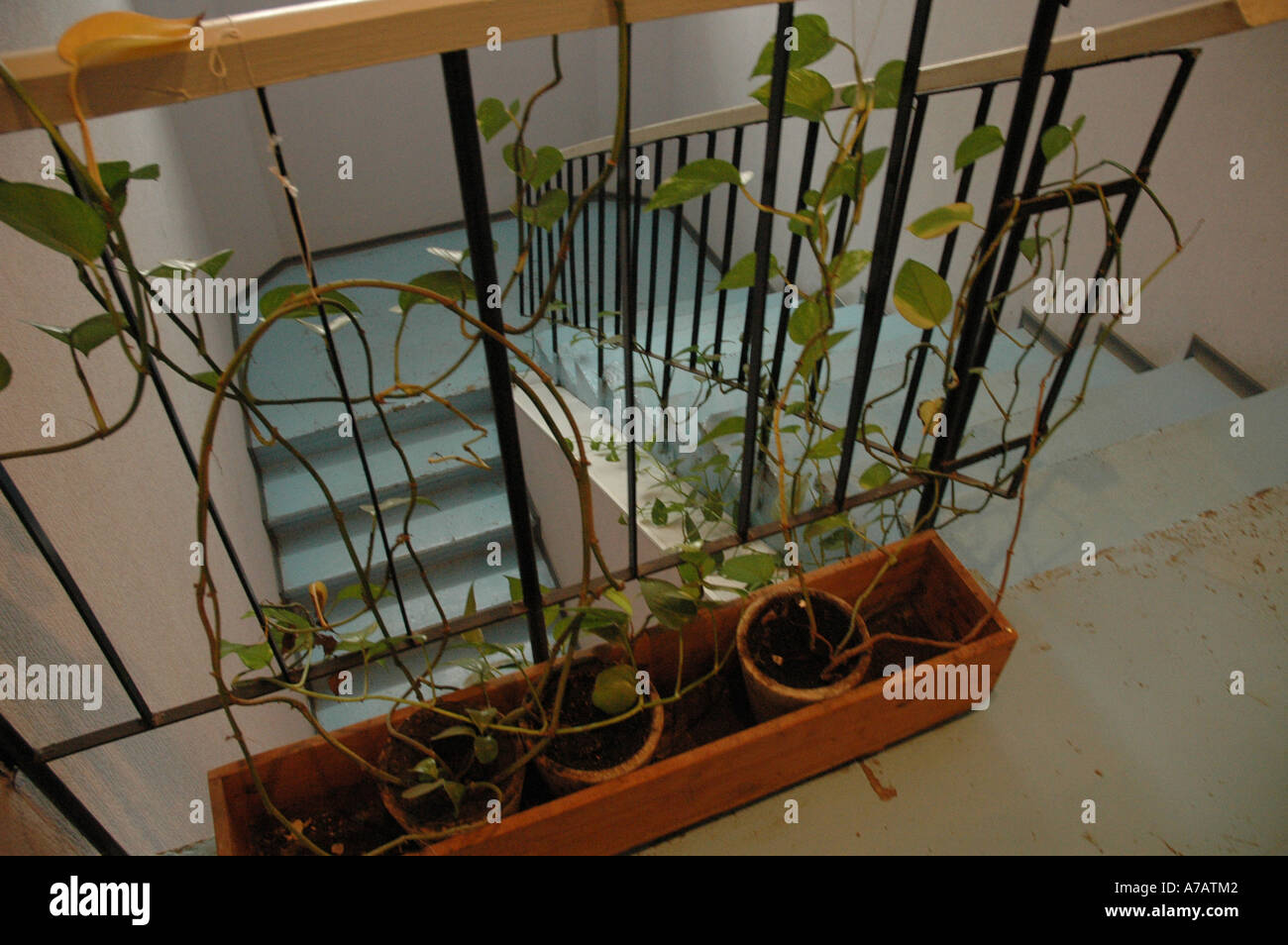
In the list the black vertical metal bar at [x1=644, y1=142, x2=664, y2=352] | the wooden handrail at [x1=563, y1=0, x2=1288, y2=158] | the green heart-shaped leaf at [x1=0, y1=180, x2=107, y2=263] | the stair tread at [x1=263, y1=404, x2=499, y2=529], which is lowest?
the stair tread at [x1=263, y1=404, x2=499, y2=529]

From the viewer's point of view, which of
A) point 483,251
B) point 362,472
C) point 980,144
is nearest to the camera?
point 483,251

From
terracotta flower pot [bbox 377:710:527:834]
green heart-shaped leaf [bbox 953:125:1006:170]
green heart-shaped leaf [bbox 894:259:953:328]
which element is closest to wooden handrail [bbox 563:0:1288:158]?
green heart-shaped leaf [bbox 953:125:1006:170]

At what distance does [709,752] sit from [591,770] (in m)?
0.15

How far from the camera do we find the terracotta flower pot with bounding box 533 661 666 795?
1024 mm

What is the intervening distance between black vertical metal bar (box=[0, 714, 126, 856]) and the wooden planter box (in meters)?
0.22

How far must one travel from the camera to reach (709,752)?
1.04m

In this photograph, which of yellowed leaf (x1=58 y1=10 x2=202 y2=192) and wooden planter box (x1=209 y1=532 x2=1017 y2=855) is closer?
yellowed leaf (x1=58 y1=10 x2=202 y2=192)

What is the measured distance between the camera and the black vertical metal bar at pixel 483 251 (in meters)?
0.76

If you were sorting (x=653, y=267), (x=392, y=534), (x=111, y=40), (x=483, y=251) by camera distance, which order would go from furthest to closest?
(x=392, y=534) → (x=653, y=267) → (x=483, y=251) → (x=111, y=40)

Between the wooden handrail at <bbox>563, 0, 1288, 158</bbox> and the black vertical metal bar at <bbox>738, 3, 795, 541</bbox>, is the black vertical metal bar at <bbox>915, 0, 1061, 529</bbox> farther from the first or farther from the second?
the black vertical metal bar at <bbox>738, 3, 795, 541</bbox>

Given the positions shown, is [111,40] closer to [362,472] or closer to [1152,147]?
[1152,147]

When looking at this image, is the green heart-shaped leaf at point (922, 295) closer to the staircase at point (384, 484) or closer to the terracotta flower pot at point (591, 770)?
the terracotta flower pot at point (591, 770)

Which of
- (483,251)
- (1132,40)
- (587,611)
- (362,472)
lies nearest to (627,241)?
(483,251)
